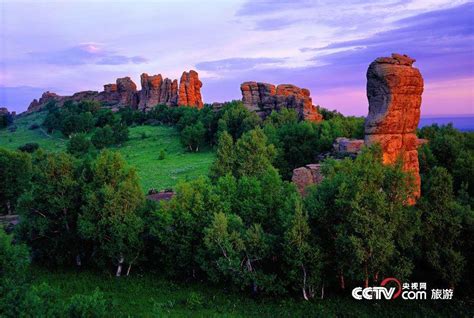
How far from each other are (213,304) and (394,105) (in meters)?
19.7

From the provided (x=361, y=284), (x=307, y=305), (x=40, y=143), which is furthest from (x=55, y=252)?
(x=40, y=143)

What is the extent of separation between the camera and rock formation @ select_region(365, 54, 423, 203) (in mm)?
28984

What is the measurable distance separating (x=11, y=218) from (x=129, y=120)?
82.8m

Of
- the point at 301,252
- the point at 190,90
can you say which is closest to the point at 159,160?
the point at 301,252

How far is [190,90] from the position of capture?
488ft

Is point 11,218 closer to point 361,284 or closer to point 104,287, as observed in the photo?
point 104,287

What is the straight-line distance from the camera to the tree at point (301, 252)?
25953mm

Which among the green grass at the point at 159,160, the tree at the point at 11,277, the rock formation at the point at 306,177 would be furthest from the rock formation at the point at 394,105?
the green grass at the point at 159,160

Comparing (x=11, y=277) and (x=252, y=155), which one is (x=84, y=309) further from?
(x=252, y=155)

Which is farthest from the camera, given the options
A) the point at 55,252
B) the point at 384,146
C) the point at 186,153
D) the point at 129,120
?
the point at 129,120

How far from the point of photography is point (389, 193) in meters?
26.2

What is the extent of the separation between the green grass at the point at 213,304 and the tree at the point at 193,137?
59.1 meters

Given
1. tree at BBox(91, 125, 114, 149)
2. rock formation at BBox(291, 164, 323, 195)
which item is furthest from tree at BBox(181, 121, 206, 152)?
rock formation at BBox(291, 164, 323, 195)

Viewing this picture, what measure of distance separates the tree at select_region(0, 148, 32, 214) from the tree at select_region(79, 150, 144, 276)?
1062 inches
